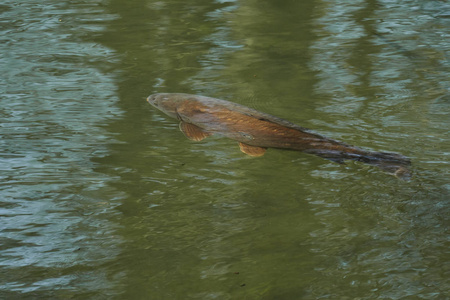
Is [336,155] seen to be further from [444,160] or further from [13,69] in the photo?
[13,69]

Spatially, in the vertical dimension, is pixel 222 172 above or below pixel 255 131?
below

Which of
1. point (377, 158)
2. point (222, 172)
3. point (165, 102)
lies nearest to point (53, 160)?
point (165, 102)

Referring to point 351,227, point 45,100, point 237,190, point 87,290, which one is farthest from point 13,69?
point 351,227

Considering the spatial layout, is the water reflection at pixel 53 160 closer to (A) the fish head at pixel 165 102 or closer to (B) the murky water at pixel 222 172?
(B) the murky water at pixel 222 172

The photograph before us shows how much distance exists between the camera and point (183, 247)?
4352 millimetres

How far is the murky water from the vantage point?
403cm

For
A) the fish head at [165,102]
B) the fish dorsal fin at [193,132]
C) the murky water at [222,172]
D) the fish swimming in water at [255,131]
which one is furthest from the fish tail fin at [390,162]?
the fish head at [165,102]

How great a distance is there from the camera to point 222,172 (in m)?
5.29

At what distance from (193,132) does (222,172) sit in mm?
702

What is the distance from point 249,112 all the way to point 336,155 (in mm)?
980

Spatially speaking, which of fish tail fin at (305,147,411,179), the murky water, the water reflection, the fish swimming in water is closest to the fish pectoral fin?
the fish swimming in water

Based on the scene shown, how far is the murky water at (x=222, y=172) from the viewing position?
403 centimetres

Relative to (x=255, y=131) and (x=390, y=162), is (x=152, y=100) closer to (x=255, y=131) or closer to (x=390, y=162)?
(x=255, y=131)

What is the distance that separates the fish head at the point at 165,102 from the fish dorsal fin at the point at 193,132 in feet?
0.88
